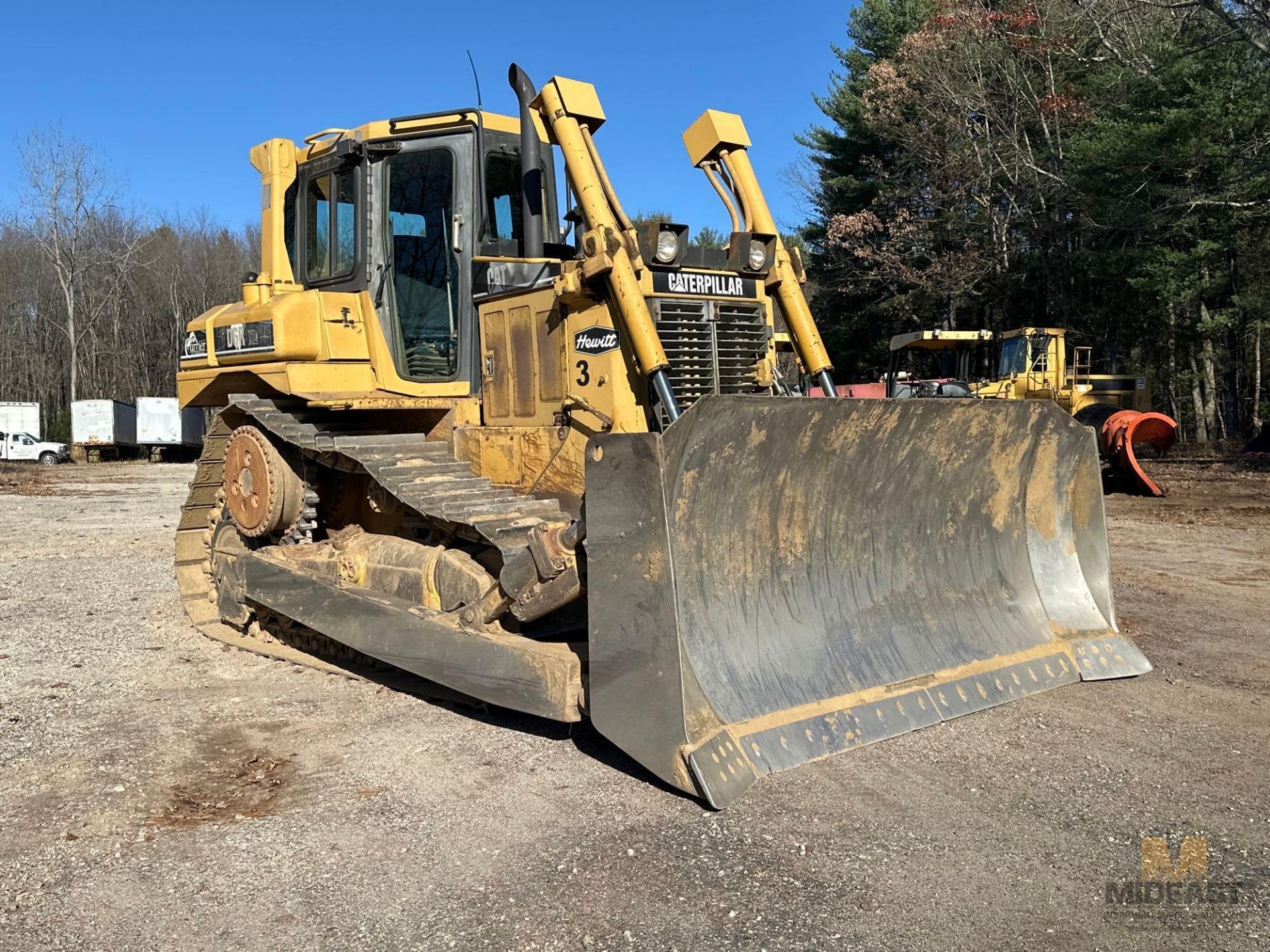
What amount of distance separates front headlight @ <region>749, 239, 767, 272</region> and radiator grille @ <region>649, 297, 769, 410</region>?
0.66ft

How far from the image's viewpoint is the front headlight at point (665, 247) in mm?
5164

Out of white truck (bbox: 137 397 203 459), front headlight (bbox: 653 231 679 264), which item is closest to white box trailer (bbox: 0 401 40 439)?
white truck (bbox: 137 397 203 459)

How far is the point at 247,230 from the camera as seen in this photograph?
49156 millimetres

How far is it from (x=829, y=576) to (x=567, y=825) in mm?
1733

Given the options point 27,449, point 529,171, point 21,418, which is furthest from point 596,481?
point 21,418

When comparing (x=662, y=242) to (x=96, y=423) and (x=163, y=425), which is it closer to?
(x=163, y=425)

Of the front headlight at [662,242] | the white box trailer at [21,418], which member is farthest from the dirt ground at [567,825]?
the white box trailer at [21,418]

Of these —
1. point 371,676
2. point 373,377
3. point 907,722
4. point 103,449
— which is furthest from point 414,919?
point 103,449

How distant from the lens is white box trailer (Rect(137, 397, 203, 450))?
1304 inches

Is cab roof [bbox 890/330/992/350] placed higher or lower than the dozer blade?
higher

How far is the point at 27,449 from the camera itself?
31.9m

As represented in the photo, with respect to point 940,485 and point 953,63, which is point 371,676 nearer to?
point 940,485

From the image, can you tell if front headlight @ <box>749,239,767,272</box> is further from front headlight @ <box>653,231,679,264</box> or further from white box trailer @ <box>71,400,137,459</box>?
white box trailer @ <box>71,400,137,459</box>

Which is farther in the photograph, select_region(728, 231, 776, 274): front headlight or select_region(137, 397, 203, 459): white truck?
select_region(137, 397, 203, 459): white truck
